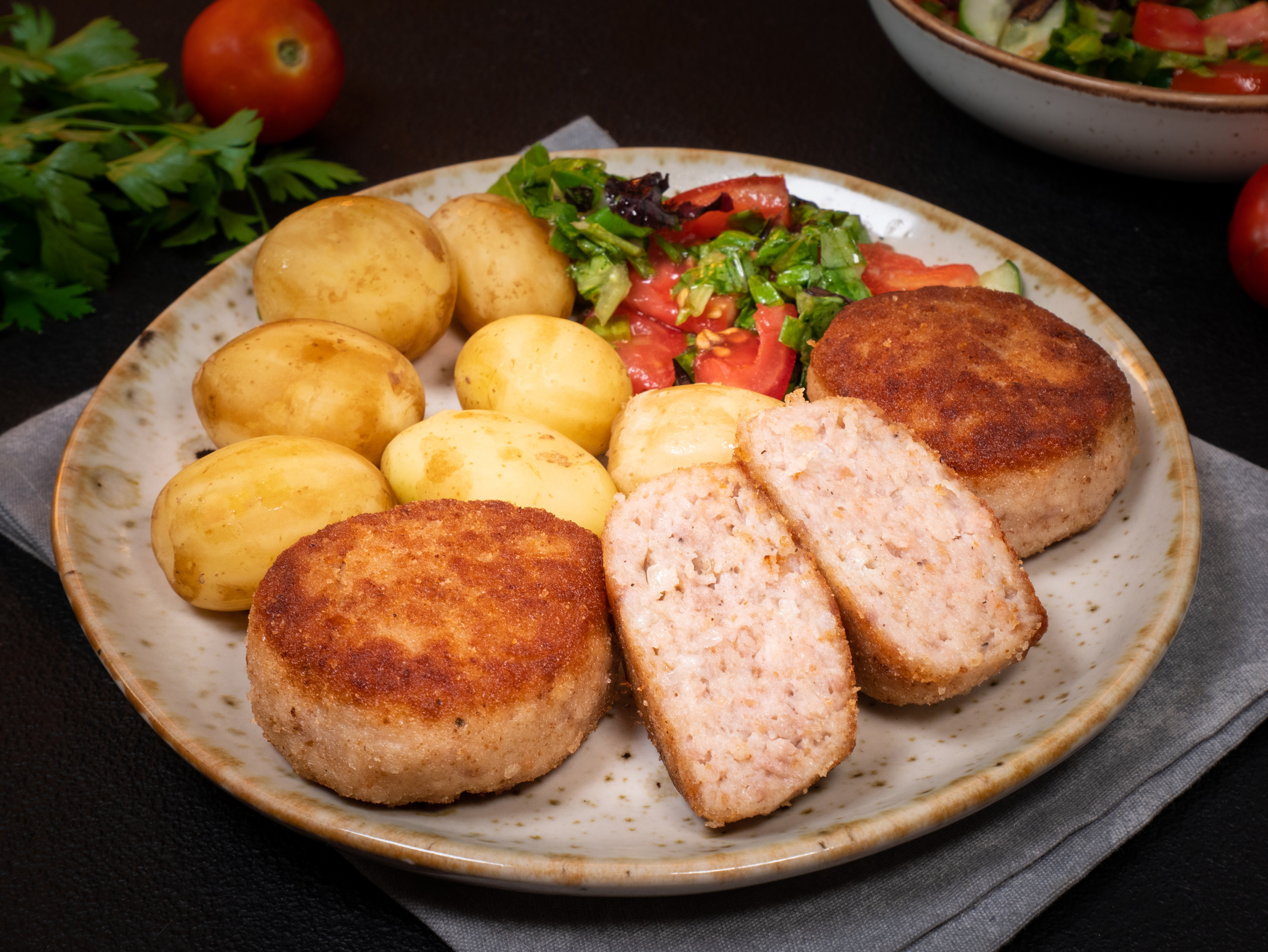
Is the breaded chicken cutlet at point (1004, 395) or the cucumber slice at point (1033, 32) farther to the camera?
A: the cucumber slice at point (1033, 32)

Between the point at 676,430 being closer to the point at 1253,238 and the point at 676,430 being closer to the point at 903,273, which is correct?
the point at 903,273

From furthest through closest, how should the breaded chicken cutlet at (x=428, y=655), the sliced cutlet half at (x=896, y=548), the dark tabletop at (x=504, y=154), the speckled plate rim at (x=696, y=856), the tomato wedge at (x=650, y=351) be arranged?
the tomato wedge at (x=650, y=351) → the sliced cutlet half at (x=896, y=548) → the dark tabletop at (x=504, y=154) → the breaded chicken cutlet at (x=428, y=655) → the speckled plate rim at (x=696, y=856)

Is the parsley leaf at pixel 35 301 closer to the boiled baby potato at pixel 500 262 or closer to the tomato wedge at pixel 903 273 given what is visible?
the boiled baby potato at pixel 500 262

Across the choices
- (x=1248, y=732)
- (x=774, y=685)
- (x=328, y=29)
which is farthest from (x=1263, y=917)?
(x=328, y=29)

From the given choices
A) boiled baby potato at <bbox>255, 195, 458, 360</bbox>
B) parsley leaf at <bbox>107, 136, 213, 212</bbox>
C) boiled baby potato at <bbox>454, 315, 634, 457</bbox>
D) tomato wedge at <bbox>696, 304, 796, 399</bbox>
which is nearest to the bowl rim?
tomato wedge at <bbox>696, 304, 796, 399</bbox>

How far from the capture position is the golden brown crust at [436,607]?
74.5 inches

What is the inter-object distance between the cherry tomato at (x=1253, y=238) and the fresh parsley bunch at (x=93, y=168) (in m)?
3.26

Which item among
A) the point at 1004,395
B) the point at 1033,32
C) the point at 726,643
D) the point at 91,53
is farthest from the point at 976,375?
the point at 91,53

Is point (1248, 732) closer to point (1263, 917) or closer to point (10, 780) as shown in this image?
point (1263, 917)

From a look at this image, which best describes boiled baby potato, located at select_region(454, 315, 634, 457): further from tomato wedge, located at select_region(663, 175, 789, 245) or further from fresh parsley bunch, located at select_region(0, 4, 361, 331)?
fresh parsley bunch, located at select_region(0, 4, 361, 331)

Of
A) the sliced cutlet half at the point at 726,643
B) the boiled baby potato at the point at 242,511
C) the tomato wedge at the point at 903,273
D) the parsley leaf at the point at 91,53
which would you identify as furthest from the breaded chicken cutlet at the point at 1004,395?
the parsley leaf at the point at 91,53

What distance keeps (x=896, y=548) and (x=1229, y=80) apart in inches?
98.4

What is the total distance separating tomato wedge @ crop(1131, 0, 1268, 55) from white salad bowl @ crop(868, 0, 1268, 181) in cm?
41

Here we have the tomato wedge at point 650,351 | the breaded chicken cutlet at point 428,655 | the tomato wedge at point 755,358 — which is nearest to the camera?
the breaded chicken cutlet at point 428,655
